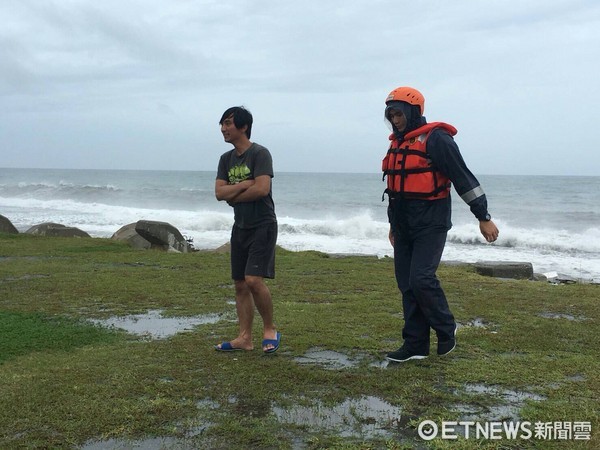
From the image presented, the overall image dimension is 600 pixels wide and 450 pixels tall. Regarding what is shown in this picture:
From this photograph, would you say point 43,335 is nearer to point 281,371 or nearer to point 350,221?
point 281,371

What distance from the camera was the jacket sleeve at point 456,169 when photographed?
14.8 ft

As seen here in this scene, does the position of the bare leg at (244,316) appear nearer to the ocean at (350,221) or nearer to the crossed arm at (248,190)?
the crossed arm at (248,190)

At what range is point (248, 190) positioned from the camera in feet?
15.9

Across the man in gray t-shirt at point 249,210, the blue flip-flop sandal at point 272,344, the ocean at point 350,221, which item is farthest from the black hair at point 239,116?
the ocean at point 350,221

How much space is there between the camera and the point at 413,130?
4746mm

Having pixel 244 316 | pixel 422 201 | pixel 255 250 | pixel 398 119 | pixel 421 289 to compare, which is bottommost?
pixel 244 316

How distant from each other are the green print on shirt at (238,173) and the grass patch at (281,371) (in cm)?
147

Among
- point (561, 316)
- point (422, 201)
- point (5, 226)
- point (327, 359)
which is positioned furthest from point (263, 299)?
point (5, 226)

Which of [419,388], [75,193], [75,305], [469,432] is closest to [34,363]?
[75,305]

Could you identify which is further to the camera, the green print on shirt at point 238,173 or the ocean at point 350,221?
the ocean at point 350,221

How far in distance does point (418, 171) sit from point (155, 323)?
3379 mm

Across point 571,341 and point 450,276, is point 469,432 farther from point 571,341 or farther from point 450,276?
point 450,276

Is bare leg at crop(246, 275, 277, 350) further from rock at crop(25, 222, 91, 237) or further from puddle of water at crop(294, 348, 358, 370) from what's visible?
rock at crop(25, 222, 91, 237)

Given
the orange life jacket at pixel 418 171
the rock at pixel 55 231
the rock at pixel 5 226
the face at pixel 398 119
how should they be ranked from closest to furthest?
the orange life jacket at pixel 418 171, the face at pixel 398 119, the rock at pixel 5 226, the rock at pixel 55 231
